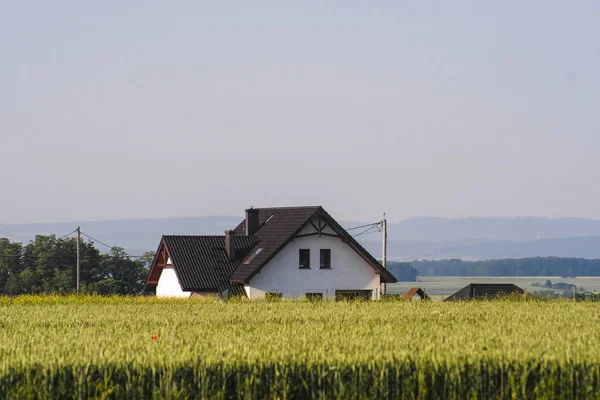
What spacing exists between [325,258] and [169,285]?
10200mm

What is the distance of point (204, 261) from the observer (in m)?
65.4

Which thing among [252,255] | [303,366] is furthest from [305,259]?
[303,366]

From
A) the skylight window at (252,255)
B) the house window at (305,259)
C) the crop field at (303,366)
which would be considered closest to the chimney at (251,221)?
the skylight window at (252,255)

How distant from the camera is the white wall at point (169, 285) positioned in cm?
6525

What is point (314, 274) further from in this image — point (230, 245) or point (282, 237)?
point (230, 245)

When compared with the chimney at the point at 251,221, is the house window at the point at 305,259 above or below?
below

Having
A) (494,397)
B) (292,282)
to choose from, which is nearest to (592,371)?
(494,397)

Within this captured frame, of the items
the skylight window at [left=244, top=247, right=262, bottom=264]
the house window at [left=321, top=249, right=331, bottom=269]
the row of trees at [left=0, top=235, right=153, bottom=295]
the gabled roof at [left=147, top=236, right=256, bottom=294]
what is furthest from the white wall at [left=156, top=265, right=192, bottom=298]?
the row of trees at [left=0, top=235, right=153, bottom=295]

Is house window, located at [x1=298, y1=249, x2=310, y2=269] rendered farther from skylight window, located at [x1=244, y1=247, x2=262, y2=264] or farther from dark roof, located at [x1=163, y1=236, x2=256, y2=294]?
dark roof, located at [x1=163, y1=236, x2=256, y2=294]

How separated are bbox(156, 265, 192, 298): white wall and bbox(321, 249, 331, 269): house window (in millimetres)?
8550

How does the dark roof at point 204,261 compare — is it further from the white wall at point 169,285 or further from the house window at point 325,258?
the house window at point 325,258

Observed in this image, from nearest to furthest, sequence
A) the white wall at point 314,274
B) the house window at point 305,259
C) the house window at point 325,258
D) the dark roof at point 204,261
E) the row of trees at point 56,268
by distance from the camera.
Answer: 1. the dark roof at point 204,261
2. the white wall at point 314,274
3. the house window at point 305,259
4. the house window at point 325,258
5. the row of trees at point 56,268

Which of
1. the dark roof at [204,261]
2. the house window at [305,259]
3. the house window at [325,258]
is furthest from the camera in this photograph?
the house window at [325,258]

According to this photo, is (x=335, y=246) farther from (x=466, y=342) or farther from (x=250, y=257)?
(x=466, y=342)
